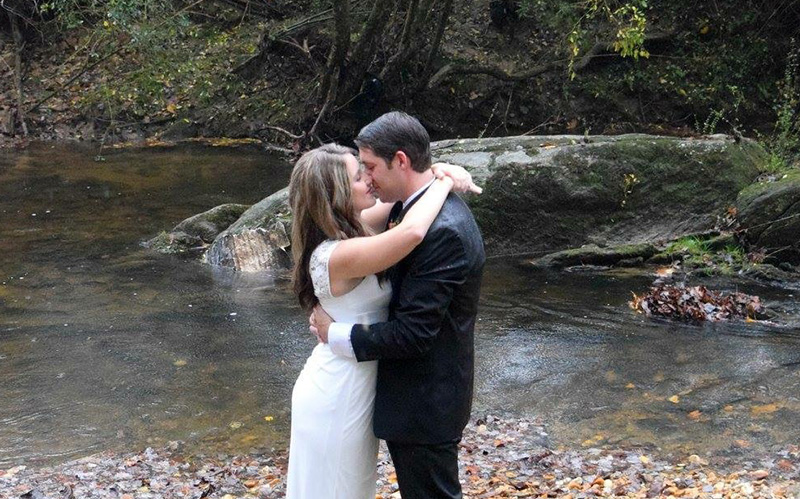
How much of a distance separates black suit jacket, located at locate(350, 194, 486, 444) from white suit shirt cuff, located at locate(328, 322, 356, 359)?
2cm

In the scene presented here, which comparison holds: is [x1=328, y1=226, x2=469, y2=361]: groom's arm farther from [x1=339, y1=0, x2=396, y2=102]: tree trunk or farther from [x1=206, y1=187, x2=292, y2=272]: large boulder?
[x1=339, y1=0, x2=396, y2=102]: tree trunk

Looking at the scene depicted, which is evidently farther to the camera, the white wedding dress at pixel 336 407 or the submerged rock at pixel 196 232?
the submerged rock at pixel 196 232

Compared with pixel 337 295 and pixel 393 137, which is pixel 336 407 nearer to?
pixel 337 295

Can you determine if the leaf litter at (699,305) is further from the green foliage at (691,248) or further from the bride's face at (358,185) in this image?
the bride's face at (358,185)

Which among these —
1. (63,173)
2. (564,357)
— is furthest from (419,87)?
(564,357)

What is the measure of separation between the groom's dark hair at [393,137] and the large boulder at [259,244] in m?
7.01

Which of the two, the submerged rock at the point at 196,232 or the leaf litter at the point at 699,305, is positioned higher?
the leaf litter at the point at 699,305

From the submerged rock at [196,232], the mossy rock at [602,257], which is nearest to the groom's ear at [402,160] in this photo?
the mossy rock at [602,257]

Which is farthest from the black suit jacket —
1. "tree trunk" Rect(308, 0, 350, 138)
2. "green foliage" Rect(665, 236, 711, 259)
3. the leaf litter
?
"tree trunk" Rect(308, 0, 350, 138)

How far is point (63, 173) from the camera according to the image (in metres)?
15.1

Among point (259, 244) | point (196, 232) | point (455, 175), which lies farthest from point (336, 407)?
point (196, 232)

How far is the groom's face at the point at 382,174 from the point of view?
3.12 meters

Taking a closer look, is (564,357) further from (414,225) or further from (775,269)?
(414,225)

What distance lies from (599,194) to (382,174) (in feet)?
24.4
